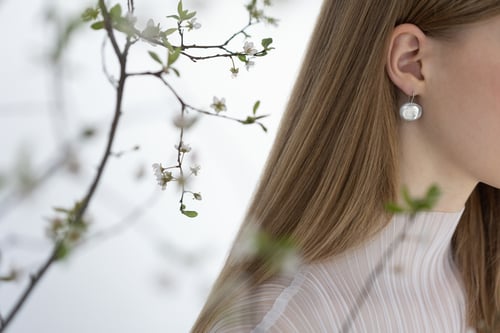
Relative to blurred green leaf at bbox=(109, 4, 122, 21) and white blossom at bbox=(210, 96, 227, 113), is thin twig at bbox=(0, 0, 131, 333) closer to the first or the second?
blurred green leaf at bbox=(109, 4, 122, 21)

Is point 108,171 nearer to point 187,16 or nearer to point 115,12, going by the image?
point 187,16

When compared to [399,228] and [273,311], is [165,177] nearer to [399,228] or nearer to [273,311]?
[273,311]

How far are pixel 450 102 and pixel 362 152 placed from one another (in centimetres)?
15

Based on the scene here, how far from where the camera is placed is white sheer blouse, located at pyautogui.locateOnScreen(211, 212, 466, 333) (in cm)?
108

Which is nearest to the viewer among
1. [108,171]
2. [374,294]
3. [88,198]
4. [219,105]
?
[88,198]

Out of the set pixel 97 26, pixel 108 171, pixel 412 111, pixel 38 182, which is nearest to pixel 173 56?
pixel 97 26

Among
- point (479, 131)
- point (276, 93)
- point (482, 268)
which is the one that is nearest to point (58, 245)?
point (479, 131)

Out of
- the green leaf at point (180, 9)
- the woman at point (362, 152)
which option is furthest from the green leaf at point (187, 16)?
the woman at point (362, 152)

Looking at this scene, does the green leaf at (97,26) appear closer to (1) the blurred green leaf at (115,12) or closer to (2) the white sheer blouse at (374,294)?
(1) the blurred green leaf at (115,12)

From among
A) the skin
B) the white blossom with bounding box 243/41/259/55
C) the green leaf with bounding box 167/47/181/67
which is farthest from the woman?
the green leaf with bounding box 167/47/181/67

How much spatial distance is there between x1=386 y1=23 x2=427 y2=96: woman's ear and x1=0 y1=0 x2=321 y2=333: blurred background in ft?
0.58

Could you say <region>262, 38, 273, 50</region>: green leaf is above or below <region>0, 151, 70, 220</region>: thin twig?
above

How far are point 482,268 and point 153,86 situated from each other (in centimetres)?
81

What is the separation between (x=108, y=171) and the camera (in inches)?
41.1
